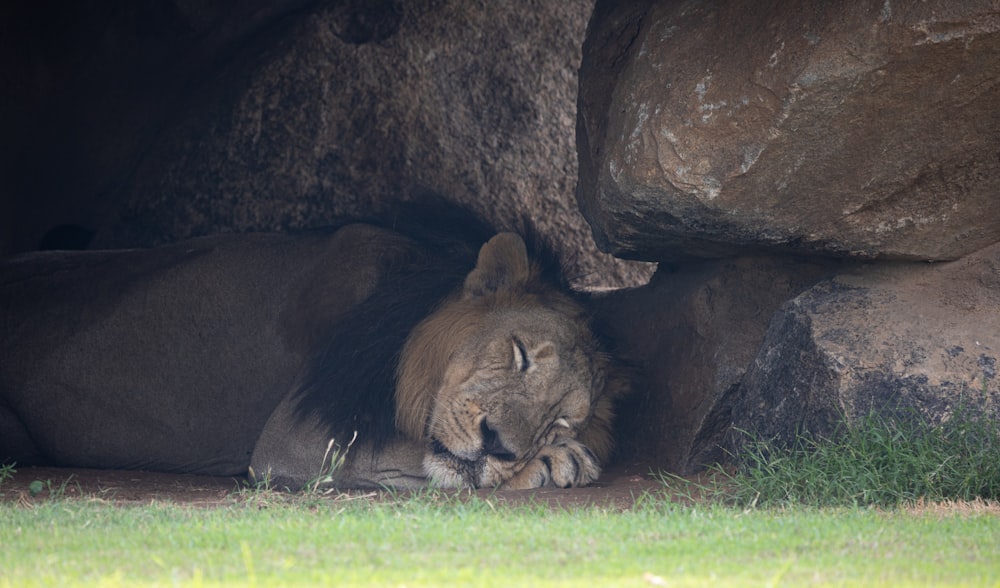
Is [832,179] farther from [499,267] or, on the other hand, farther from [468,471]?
[468,471]

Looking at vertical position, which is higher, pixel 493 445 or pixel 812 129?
pixel 812 129

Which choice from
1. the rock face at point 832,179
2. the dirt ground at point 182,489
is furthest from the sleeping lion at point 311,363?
the rock face at point 832,179

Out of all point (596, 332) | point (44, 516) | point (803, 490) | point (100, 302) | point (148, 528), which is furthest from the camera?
point (100, 302)

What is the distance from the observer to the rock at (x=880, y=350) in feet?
16.3

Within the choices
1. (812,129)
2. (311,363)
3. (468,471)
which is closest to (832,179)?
(812,129)

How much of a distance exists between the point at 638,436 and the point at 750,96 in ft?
7.77

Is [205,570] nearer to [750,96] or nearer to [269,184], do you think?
[750,96]

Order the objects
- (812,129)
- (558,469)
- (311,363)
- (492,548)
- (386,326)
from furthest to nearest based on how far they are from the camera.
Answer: (311,363) → (386,326) → (558,469) → (812,129) → (492,548)

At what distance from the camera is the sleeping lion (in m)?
5.91

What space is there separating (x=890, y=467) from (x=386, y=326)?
2900 millimetres

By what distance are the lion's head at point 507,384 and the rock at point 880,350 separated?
902mm

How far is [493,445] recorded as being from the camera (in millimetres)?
5734

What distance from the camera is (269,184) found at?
7.80 meters

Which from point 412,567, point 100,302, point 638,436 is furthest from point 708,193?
point 100,302
